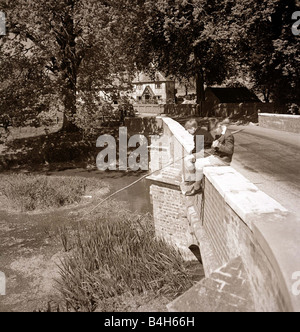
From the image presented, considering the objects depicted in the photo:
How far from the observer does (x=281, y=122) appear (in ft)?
55.7

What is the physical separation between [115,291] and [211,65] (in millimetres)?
26427

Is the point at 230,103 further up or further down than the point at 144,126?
further up

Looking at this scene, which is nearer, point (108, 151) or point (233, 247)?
point (233, 247)

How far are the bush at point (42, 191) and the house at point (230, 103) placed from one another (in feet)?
54.5

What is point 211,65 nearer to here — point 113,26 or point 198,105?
point 198,105

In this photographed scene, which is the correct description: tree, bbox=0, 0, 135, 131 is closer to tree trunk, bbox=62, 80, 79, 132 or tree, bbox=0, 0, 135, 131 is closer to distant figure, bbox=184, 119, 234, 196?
tree trunk, bbox=62, 80, 79, 132

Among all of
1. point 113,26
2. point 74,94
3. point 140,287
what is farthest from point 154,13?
point 140,287

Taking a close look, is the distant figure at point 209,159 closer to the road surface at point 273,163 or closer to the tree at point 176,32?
the road surface at point 273,163

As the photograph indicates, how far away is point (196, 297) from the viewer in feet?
10.9

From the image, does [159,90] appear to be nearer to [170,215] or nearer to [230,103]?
[230,103]

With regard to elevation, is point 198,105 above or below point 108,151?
above

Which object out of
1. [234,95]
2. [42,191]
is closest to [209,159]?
[42,191]

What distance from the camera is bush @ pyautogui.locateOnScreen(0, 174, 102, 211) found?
13.8m

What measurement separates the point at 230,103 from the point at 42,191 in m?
21.5
